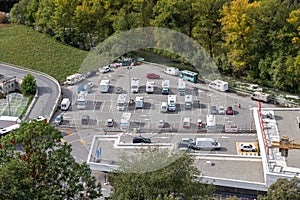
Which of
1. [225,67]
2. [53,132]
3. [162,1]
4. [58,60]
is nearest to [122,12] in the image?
[162,1]

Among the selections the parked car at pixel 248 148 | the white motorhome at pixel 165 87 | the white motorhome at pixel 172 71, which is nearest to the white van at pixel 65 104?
the white motorhome at pixel 165 87

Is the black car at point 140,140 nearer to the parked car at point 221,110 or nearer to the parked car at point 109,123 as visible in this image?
the parked car at point 109,123

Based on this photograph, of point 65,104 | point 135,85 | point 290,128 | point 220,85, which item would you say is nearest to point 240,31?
point 220,85

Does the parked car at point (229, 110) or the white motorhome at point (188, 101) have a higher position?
the white motorhome at point (188, 101)

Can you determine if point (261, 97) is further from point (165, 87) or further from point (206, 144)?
point (206, 144)

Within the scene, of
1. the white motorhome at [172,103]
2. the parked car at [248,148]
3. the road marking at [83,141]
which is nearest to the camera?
the parked car at [248,148]

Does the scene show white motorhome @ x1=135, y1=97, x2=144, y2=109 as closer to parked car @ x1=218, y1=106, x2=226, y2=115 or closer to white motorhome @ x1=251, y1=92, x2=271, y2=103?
parked car @ x1=218, y1=106, x2=226, y2=115
